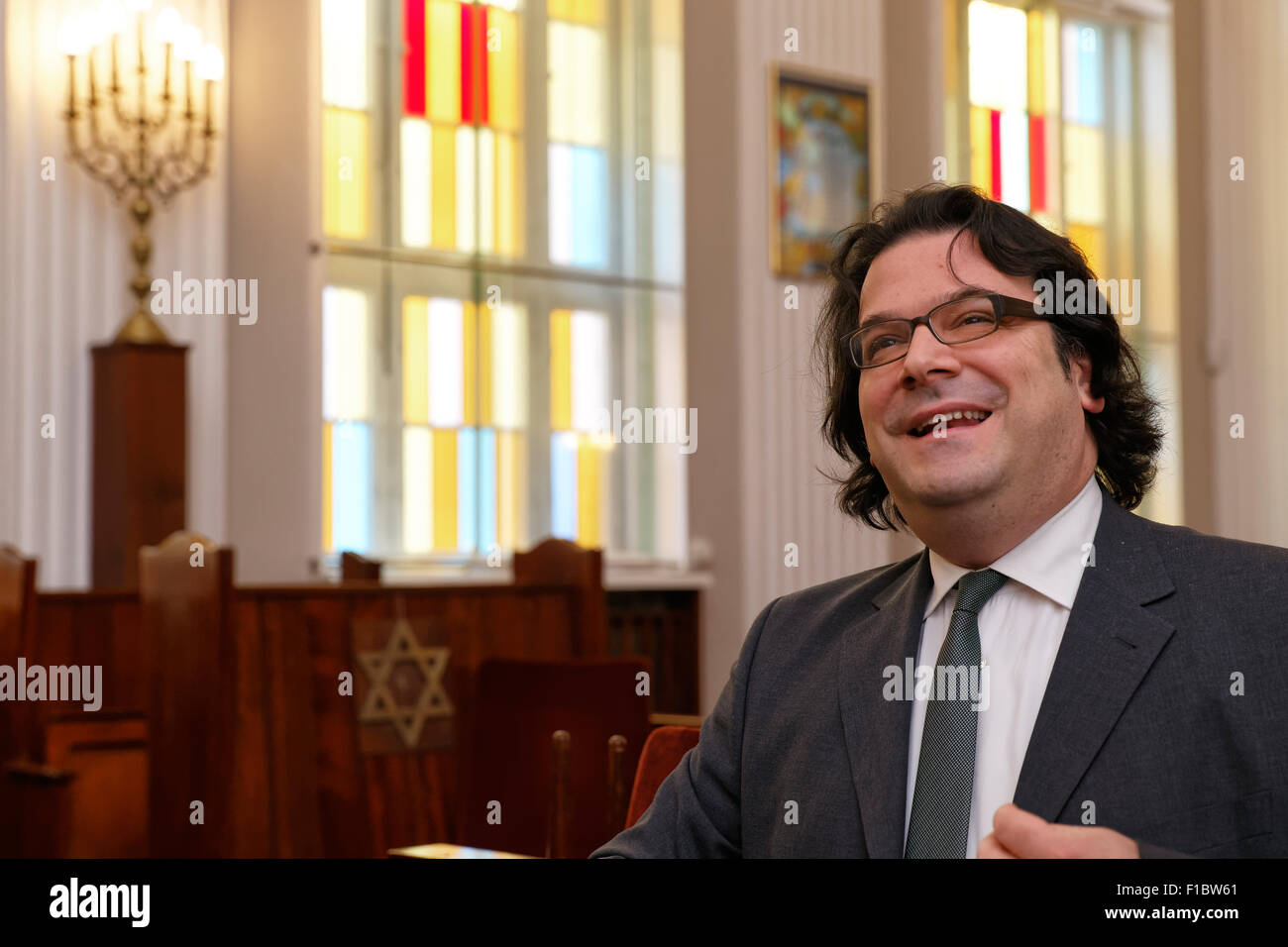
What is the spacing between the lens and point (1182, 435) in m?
9.09


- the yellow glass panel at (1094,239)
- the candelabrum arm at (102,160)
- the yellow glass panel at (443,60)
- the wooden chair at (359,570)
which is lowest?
the wooden chair at (359,570)

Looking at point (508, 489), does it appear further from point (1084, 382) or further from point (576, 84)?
point (1084, 382)

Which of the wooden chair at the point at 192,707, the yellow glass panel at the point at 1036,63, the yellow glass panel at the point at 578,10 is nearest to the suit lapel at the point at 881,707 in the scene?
the wooden chair at the point at 192,707

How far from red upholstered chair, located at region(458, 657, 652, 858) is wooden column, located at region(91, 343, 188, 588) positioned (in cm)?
288

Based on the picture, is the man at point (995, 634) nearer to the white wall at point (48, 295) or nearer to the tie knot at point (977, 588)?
the tie knot at point (977, 588)

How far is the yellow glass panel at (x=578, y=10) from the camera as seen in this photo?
6949mm

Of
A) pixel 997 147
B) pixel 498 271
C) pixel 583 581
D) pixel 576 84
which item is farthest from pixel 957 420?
pixel 997 147

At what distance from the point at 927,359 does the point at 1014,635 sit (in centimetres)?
32

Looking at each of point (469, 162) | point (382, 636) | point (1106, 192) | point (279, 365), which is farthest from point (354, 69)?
point (1106, 192)

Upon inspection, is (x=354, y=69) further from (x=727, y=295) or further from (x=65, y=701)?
(x=65, y=701)

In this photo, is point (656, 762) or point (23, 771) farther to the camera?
point (23, 771)

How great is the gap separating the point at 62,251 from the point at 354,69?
59.8 inches

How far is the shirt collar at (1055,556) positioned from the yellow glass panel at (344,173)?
16.6 feet

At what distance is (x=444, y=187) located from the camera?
21.7 ft
